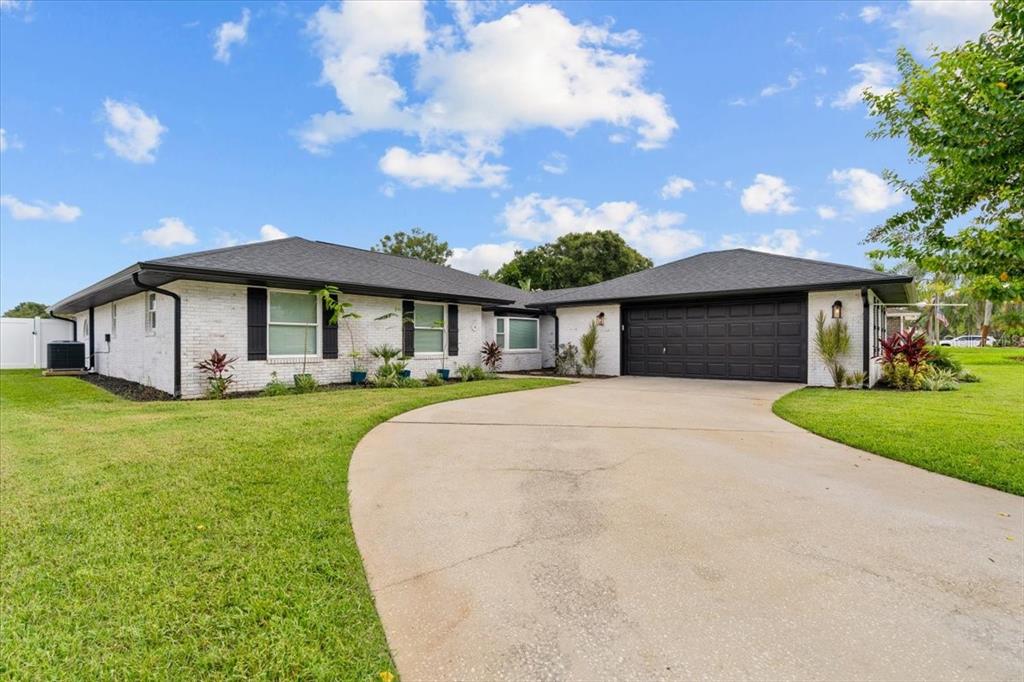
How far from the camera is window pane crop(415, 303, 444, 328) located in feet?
41.7

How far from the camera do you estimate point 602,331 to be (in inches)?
590

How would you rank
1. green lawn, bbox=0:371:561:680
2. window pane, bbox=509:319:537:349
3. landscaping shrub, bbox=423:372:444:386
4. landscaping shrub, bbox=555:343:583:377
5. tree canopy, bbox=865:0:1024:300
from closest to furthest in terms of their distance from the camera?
green lawn, bbox=0:371:561:680, tree canopy, bbox=865:0:1024:300, landscaping shrub, bbox=423:372:444:386, landscaping shrub, bbox=555:343:583:377, window pane, bbox=509:319:537:349

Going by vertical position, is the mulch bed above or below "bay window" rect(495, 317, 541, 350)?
below

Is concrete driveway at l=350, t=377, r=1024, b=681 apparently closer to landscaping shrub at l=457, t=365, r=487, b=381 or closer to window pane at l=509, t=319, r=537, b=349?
landscaping shrub at l=457, t=365, r=487, b=381

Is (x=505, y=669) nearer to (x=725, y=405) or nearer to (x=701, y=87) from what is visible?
(x=725, y=405)

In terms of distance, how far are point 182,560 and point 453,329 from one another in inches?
436

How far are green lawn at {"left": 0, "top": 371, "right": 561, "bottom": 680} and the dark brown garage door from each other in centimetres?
1084

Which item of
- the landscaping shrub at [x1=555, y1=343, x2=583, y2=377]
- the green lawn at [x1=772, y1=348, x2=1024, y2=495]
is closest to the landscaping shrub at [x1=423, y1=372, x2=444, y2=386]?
the landscaping shrub at [x1=555, y1=343, x2=583, y2=377]

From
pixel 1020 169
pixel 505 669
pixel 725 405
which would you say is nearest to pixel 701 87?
pixel 725 405

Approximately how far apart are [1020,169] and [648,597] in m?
4.20

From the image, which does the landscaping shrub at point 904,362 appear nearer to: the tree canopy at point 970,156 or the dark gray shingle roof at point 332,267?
the tree canopy at point 970,156

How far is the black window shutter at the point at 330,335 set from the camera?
420 inches

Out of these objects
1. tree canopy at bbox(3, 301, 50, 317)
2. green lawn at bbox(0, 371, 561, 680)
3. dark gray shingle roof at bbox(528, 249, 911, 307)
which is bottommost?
green lawn at bbox(0, 371, 561, 680)

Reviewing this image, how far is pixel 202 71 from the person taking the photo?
11414mm
